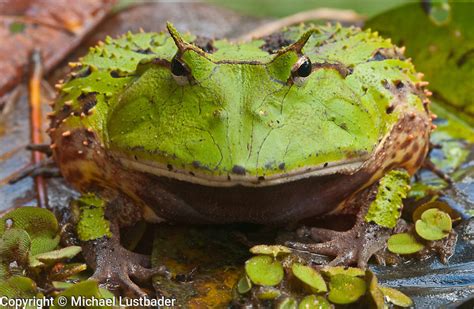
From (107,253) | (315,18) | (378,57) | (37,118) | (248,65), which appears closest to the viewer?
(248,65)

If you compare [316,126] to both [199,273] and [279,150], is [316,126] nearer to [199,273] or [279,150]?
[279,150]

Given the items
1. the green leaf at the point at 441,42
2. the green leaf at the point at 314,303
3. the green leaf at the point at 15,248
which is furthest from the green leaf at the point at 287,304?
the green leaf at the point at 441,42

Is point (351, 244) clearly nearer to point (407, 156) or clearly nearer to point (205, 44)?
point (407, 156)

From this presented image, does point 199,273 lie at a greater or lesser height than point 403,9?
lesser

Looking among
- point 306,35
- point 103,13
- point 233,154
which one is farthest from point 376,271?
point 103,13

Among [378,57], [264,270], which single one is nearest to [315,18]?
[378,57]

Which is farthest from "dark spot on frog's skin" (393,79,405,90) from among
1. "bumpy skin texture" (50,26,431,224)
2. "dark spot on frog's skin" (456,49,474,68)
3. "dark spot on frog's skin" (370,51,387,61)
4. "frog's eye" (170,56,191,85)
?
"dark spot on frog's skin" (456,49,474,68)

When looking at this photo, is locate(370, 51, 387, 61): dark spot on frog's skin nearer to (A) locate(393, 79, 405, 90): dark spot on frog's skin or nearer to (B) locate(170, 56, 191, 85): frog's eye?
(A) locate(393, 79, 405, 90): dark spot on frog's skin
